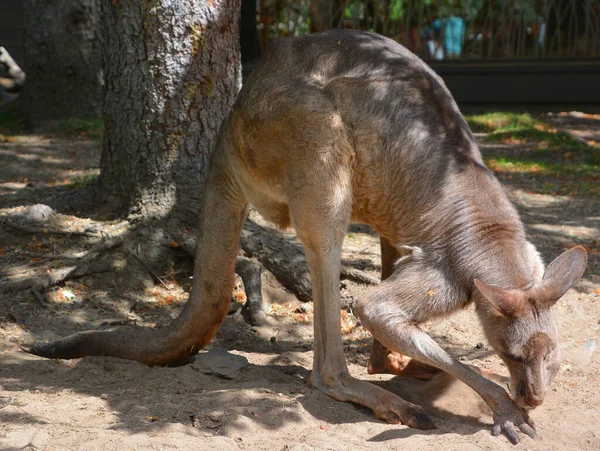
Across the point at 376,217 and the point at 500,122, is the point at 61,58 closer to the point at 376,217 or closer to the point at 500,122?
the point at 500,122

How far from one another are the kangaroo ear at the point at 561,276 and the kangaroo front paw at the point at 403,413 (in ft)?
2.93

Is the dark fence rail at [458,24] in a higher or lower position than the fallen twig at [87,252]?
higher

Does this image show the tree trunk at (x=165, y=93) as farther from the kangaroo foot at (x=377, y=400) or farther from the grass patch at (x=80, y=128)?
the grass patch at (x=80, y=128)

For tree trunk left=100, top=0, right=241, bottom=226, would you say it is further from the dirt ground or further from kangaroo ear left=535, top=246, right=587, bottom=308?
kangaroo ear left=535, top=246, right=587, bottom=308

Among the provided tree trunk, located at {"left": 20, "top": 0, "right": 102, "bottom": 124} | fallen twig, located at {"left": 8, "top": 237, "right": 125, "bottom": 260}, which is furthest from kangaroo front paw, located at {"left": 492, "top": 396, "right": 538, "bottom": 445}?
tree trunk, located at {"left": 20, "top": 0, "right": 102, "bottom": 124}

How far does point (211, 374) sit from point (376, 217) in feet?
4.73

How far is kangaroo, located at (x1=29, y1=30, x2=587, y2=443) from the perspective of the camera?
4.26m

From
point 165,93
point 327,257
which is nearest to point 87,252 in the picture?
point 165,93

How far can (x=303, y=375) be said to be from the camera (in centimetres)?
507

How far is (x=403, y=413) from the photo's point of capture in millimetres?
4352

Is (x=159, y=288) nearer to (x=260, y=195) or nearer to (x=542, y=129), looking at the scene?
(x=260, y=195)

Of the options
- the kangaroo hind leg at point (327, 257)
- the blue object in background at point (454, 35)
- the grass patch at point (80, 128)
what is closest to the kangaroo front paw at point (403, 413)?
the kangaroo hind leg at point (327, 257)

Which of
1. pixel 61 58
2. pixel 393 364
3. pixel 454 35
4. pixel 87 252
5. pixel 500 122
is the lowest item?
pixel 393 364

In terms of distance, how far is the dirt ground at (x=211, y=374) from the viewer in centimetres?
402
